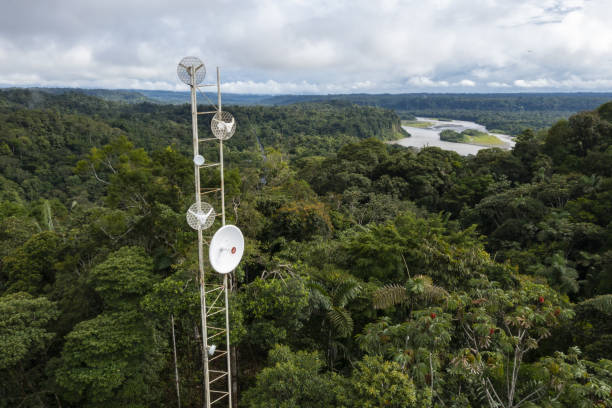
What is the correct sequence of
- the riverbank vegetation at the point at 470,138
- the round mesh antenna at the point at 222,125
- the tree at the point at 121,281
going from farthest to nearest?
the riverbank vegetation at the point at 470,138
the tree at the point at 121,281
the round mesh antenna at the point at 222,125

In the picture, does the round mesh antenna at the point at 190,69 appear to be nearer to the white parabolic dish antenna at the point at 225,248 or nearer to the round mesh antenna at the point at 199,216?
the round mesh antenna at the point at 199,216

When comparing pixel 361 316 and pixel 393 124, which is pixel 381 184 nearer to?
pixel 361 316

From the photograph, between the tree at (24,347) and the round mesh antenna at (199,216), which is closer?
the round mesh antenna at (199,216)

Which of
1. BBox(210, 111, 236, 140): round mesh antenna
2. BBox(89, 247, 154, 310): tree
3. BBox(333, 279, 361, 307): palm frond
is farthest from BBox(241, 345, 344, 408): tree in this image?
BBox(210, 111, 236, 140): round mesh antenna

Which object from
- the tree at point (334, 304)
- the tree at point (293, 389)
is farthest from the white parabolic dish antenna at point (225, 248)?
the tree at point (334, 304)

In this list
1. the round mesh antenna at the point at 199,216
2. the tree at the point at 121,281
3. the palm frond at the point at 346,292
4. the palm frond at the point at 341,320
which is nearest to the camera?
the round mesh antenna at the point at 199,216

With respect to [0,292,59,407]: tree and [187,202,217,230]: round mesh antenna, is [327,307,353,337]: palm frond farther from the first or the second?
[0,292,59,407]: tree
